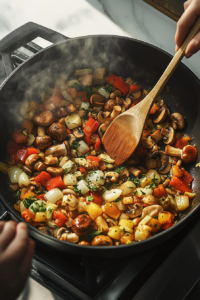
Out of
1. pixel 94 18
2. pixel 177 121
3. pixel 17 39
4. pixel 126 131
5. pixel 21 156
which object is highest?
pixel 17 39

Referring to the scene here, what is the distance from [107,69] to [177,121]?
2.84 ft

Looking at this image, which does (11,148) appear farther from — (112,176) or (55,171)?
(112,176)

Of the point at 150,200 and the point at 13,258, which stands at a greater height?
the point at 13,258

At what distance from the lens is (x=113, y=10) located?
3023 mm

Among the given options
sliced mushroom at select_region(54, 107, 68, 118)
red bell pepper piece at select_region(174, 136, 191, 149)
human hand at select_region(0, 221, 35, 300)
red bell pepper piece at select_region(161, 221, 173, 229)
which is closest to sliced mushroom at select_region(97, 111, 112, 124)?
sliced mushroom at select_region(54, 107, 68, 118)

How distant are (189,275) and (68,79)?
194 centimetres

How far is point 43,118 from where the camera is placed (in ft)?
7.59

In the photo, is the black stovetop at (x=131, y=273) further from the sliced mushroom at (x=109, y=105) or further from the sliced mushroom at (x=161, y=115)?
the sliced mushroom at (x=109, y=105)

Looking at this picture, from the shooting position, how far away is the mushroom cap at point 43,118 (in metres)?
2.31

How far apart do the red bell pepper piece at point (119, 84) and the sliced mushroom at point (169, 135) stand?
0.55 m

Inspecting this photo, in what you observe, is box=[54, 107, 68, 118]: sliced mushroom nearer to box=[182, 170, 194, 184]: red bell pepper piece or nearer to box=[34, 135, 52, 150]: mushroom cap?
box=[34, 135, 52, 150]: mushroom cap

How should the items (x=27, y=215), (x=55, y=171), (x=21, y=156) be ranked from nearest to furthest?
(x=27, y=215) → (x=55, y=171) → (x=21, y=156)

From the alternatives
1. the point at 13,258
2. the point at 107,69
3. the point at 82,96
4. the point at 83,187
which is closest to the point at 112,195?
the point at 83,187

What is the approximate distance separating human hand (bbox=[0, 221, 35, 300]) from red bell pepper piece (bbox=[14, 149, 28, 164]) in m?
1.24
